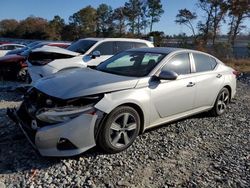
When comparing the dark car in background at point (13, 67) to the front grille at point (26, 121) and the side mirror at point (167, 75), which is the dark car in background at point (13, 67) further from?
the side mirror at point (167, 75)

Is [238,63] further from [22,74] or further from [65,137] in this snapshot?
[65,137]

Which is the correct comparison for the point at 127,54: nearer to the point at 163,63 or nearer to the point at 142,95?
the point at 163,63

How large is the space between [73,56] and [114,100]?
14.6 feet

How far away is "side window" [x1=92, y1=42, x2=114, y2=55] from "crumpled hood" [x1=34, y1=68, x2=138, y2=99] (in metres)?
4.08

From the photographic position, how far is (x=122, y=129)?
4566mm

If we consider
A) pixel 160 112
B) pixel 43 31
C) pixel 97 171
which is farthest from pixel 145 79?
pixel 43 31

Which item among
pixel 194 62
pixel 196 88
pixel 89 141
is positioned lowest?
pixel 89 141

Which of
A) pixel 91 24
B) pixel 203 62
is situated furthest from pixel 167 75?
pixel 91 24

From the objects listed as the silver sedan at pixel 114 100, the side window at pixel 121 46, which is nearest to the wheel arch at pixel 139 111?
the silver sedan at pixel 114 100

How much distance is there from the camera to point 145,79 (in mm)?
4945

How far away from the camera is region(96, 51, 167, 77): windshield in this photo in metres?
5.25

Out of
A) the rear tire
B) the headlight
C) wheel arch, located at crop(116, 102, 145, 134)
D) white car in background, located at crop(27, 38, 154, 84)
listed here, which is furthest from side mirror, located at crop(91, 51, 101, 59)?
the headlight

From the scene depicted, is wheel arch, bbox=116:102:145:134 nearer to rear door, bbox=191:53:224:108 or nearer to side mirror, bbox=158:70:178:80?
side mirror, bbox=158:70:178:80

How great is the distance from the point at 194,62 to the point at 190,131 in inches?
51.9
